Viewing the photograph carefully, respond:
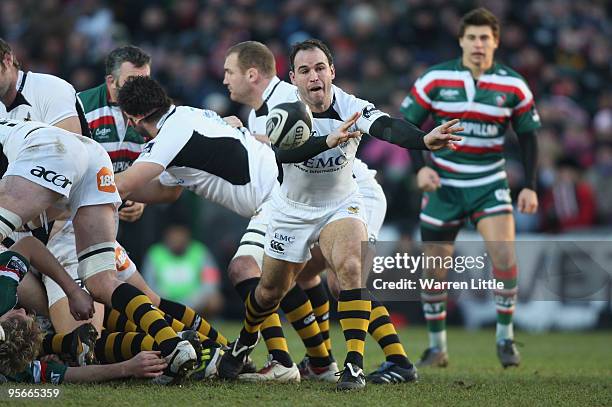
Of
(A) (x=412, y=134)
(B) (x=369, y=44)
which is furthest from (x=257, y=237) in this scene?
(B) (x=369, y=44)

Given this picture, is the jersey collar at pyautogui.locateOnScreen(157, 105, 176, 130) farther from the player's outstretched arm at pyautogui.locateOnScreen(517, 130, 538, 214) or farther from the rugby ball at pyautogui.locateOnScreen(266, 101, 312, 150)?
the player's outstretched arm at pyautogui.locateOnScreen(517, 130, 538, 214)

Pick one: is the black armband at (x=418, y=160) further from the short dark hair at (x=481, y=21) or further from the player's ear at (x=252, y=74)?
the player's ear at (x=252, y=74)

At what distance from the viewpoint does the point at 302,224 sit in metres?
6.70

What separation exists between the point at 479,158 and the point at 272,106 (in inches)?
90.2

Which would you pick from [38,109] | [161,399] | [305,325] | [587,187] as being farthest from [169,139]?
Result: [587,187]

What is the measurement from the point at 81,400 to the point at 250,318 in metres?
1.62

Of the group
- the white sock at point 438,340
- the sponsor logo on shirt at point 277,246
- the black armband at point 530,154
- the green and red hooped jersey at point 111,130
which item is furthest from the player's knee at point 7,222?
the black armband at point 530,154

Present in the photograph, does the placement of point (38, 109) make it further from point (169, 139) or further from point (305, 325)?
point (305, 325)

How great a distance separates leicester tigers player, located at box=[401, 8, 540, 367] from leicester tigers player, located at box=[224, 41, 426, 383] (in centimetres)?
117

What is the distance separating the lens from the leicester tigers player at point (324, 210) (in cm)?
643

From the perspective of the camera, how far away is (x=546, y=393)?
6.46 metres

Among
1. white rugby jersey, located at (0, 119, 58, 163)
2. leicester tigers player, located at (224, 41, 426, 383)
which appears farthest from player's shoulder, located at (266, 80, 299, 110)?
white rugby jersey, located at (0, 119, 58, 163)

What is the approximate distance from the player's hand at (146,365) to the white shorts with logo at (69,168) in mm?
1021

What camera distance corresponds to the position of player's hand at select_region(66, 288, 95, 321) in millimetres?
6480
